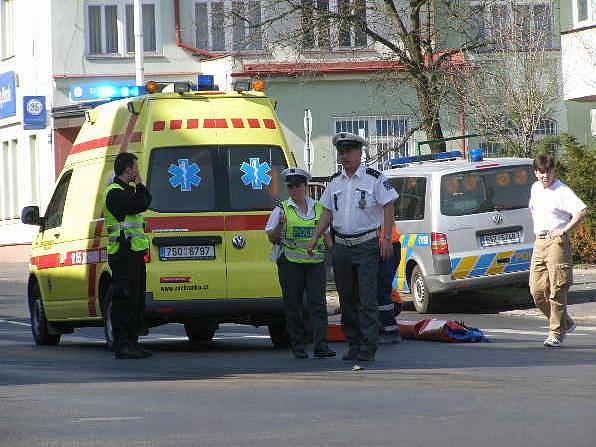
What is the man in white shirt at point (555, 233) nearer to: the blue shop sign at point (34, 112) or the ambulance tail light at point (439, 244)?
the ambulance tail light at point (439, 244)

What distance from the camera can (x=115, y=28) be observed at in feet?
147

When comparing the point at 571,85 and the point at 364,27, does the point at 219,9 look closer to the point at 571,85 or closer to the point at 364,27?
the point at 364,27

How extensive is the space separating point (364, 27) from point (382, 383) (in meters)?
18.4

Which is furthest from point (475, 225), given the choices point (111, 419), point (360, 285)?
point (111, 419)

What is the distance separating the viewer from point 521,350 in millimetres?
15172

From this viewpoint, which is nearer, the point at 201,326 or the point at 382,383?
the point at 382,383

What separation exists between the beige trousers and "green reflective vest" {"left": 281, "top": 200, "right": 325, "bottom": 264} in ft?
7.10

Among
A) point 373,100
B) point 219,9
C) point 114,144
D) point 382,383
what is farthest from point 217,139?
point 373,100

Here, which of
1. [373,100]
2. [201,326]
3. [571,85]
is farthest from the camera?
[373,100]

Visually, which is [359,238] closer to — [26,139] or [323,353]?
[323,353]

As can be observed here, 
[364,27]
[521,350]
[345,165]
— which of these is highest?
[364,27]

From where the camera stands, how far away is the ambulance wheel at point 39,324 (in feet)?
58.1

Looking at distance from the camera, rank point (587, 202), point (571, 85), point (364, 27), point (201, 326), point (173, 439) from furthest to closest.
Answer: point (571, 85), point (364, 27), point (587, 202), point (201, 326), point (173, 439)

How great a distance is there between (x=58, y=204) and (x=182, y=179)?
2.40 metres
